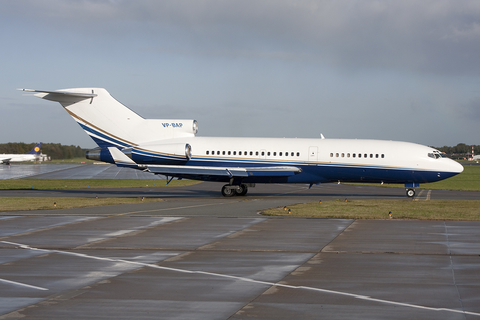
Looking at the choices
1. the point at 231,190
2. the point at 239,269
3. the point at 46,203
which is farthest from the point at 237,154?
the point at 239,269

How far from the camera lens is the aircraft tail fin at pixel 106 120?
1411 inches

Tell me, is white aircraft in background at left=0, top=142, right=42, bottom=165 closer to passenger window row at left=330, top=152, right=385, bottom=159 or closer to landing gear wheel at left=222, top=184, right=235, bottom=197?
landing gear wheel at left=222, top=184, right=235, bottom=197

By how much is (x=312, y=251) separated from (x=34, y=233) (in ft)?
31.2

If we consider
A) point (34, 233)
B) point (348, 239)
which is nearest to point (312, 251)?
point (348, 239)

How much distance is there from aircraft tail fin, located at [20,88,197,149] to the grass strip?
14.6 metres

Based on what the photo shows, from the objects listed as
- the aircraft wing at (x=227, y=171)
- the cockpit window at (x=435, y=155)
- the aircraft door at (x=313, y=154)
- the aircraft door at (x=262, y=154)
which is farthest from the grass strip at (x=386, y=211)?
the aircraft door at (x=262, y=154)

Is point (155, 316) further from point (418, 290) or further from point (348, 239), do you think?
point (348, 239)

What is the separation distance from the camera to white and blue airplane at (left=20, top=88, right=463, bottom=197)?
34062 mm

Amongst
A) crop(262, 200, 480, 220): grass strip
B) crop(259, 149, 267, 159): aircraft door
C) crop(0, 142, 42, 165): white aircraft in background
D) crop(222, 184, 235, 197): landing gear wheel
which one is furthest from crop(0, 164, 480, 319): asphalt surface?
crop(0, 142, 42, 165): white aircraft in background

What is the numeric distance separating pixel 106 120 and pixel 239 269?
26570 millimetres

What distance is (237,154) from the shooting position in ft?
115

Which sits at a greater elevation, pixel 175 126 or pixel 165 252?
pixel 175 126

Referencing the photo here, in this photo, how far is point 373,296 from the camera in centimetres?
918

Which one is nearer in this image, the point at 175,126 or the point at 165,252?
the point at 165,252
